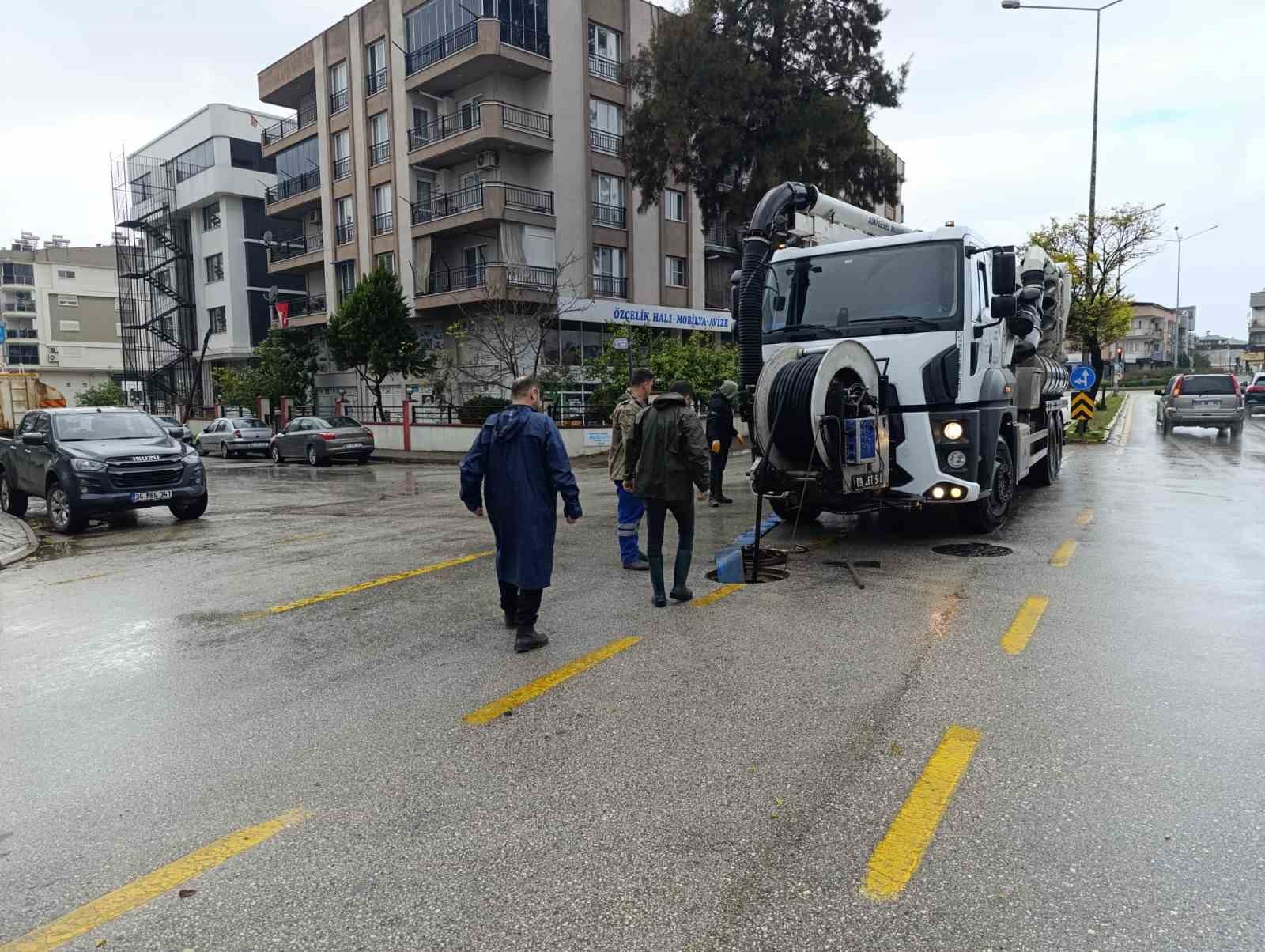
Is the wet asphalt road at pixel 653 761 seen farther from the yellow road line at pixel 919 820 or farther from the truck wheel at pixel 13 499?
the truck wheel at pixel 13 499

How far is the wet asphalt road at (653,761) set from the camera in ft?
9.14

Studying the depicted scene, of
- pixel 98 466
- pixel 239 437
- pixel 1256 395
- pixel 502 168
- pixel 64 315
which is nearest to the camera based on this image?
pixel 98 466

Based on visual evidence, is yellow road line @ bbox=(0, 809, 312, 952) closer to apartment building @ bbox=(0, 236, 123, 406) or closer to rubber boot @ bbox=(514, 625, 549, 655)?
rubber boot @ bbox=(514, 625, 549, 655)

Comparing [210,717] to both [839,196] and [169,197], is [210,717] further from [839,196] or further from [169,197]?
[169,197]

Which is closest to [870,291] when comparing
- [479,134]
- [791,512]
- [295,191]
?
[791,512]

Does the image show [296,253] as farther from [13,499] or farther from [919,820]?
[919,820]

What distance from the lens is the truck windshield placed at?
848cm

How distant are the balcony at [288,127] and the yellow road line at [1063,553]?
130 feet

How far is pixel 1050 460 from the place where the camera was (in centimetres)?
1421

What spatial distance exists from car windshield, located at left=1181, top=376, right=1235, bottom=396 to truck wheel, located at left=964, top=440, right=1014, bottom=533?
19.1 meters

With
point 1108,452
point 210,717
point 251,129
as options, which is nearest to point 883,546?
point 210,717

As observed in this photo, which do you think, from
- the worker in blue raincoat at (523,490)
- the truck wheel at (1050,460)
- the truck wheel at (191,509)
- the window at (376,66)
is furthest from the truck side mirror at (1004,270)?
the window at (376,66)

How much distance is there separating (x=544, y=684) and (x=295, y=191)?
42.6m

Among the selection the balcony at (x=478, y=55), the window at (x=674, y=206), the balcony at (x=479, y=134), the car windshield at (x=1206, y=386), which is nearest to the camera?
the car windshield at (x=1206, y=386)
